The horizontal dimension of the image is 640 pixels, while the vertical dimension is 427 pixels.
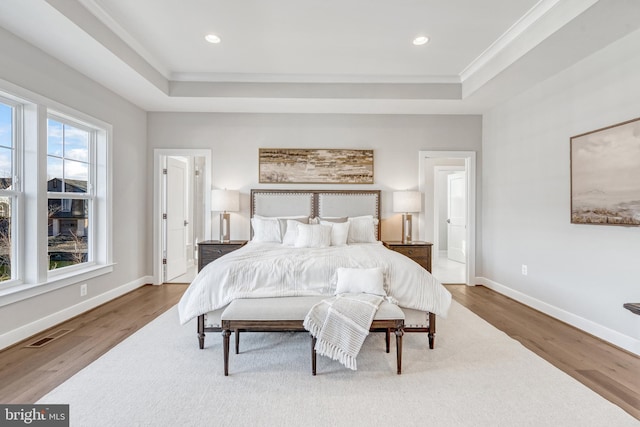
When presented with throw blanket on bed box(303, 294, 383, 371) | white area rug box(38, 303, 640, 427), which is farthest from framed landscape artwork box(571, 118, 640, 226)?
throw blanket on bed box(303, 294, 383, 371)

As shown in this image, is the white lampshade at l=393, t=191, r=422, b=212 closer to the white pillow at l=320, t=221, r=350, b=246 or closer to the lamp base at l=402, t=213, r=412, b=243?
the lamp base at l=402, t=213, r=412, b=243

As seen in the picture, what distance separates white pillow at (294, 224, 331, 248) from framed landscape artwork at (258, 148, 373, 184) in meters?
1.14

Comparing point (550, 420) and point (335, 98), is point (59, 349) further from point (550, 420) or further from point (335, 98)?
point (335, 98)

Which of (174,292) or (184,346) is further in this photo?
(174,292)

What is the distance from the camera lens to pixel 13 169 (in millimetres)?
2812

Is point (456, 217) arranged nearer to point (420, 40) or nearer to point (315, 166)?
point (315, 166)

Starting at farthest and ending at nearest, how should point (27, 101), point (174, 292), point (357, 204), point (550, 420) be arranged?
point (357, 204) → point (174, 292) → point (27, 101) → point (550, 420)

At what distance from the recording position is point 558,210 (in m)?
3.46

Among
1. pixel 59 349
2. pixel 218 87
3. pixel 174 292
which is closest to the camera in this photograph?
pixel 59 349

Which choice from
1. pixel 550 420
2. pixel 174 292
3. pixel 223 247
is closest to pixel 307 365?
pixel 550 420

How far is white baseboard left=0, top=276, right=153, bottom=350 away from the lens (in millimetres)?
2639

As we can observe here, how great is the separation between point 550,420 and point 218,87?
4.58 meters

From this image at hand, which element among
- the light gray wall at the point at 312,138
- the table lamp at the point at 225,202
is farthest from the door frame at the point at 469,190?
the table lamp at the point at 225,202

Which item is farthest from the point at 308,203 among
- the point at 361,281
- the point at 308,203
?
the point at 361,281
